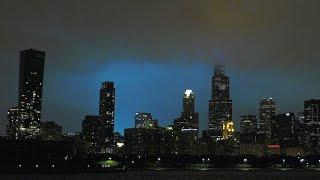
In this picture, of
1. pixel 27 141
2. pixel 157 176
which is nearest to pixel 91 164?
pixel 27 141

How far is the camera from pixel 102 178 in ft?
281

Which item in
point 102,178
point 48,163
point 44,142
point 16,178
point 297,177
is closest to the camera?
point 16,178

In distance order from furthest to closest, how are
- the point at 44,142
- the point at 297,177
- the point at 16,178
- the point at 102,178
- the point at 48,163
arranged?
1. the point at 44,142
2. the point at 48,163
3. the point at 297,177
4. the point at 102,178
5. the point at 16,178

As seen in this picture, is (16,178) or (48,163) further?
(48,163)

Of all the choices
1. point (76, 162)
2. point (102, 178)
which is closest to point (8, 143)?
point (76, 162)

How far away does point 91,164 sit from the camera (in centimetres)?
19325

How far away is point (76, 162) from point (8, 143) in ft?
76.5

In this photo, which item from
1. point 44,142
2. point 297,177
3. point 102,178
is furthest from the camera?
point 44,142

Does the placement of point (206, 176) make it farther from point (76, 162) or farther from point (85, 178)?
point (76, 162)

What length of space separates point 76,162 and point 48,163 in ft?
27.5

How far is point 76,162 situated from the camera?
7244 inches

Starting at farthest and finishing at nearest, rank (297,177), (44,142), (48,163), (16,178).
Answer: (44,142)
(48,163)
(297,177)
(16,178)

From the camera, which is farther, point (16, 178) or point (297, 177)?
point (297, 177)

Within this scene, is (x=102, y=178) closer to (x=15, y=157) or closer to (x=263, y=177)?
(x=263, y=177)
